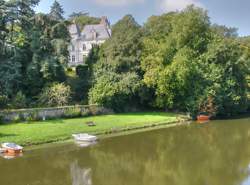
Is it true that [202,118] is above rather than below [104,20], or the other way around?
below

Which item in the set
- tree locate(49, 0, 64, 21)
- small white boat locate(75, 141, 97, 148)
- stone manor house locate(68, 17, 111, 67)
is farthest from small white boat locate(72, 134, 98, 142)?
stone manor house locate(68, 17, 111, 67)

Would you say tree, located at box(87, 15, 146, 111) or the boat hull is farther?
the boat hull

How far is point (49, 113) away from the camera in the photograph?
40.7 metres

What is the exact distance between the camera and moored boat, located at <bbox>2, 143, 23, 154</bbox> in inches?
1109

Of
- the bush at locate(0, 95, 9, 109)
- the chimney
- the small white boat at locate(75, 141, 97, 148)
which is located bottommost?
the small white boat at locate(75, 141, 97, 148)

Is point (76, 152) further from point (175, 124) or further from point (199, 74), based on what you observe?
point (199, 74)

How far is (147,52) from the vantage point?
53312 millimetres

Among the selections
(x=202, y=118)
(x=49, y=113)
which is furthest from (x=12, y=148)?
(x=202, y=118)

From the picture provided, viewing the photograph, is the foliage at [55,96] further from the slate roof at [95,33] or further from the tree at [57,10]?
the slate roof at [95,33]

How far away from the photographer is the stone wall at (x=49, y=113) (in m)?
37.6

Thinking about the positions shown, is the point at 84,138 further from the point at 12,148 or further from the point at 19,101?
the point at 19,101

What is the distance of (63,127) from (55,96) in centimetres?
846

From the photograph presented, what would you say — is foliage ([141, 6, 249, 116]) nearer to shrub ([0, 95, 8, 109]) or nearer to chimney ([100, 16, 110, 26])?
shrub ([0, 95, 8, 109])

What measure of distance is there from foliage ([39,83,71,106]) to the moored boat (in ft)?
49.9
